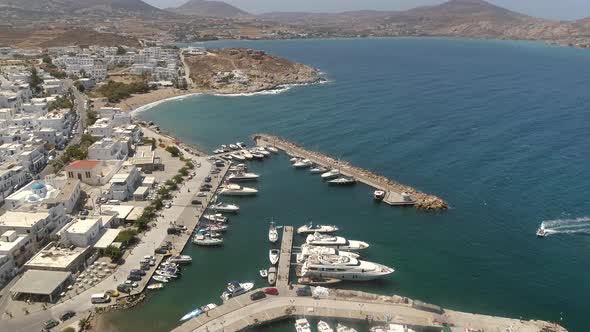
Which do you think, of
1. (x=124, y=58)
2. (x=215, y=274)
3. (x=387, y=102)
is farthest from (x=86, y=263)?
(x=124, y=58)

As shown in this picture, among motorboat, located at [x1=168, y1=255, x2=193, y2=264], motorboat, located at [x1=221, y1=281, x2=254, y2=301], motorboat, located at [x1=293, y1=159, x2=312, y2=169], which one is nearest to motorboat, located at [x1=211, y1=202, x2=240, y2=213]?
motorboat, located at [x1=168, y1=255, x2=193, y2=264]

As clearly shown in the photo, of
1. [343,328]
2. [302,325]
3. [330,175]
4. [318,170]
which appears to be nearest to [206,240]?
[302,325]

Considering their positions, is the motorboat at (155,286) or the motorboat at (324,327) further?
the motorboat at (155,286)

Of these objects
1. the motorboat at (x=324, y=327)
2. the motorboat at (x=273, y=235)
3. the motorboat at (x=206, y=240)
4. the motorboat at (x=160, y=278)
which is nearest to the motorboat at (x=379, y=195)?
the motorboat at (x=273, y=235)

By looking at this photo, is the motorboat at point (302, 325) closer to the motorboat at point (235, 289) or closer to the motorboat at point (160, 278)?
the motorboat at point (235, 289)

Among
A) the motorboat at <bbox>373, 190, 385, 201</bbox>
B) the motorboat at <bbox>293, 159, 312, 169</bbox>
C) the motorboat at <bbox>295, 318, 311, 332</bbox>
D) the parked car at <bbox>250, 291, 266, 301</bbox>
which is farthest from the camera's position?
the motorboat at <bbox>293, 159, 312, 169</bbox>

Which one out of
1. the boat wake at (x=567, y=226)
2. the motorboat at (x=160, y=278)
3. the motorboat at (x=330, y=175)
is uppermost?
the motorboat at (x=330, y=175)

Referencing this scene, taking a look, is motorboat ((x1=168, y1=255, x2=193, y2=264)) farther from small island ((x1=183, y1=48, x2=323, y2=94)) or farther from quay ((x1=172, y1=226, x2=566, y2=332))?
small island ((x1=183, y1=48, x2=323, y2=94))

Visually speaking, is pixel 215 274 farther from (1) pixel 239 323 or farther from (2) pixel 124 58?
(2) pixel 124 58
